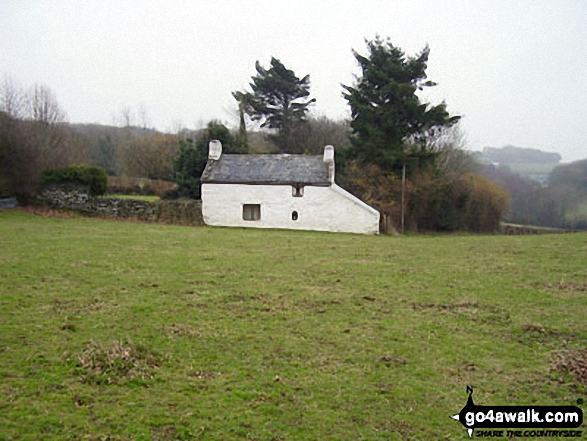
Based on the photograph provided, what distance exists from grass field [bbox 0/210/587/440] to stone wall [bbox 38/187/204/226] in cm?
1379

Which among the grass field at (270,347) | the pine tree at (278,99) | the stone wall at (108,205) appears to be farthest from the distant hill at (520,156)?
the grass field at (270,347)

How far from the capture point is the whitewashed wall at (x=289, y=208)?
25.9m

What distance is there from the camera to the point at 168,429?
424 cm

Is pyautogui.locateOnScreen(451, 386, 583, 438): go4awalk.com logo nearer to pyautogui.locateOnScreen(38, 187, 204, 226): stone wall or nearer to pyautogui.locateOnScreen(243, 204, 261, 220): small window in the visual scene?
pyautogui.locateOnScreen(243, 204, 261, 220): small window

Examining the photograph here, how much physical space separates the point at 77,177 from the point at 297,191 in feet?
41.5

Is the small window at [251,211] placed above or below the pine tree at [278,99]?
below

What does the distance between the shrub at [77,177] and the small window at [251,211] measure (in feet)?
28.3

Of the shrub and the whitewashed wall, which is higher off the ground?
the shrub

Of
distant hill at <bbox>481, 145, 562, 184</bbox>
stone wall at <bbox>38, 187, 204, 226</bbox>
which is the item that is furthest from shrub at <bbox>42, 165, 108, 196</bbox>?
distant hill at <bbox>481, 145, 562, 184</bbox>

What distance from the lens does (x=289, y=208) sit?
26.5 m

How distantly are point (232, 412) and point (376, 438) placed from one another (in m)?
1.41

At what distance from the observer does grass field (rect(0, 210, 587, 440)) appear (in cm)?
446

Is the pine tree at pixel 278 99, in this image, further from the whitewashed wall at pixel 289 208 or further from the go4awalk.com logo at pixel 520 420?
the go4awalk.com logo at pixel 520 420

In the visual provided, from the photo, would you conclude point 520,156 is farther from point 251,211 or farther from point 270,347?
point 270,347
